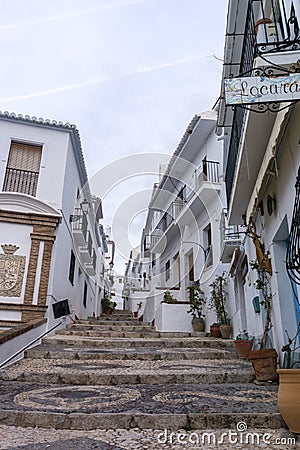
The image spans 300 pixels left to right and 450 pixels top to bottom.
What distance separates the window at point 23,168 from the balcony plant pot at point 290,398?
9289mm

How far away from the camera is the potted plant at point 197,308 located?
34.2 ft

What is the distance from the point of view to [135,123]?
42.9 ft

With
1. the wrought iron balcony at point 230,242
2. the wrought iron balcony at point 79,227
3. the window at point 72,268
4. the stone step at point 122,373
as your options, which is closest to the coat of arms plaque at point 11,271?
the window at point 72,268

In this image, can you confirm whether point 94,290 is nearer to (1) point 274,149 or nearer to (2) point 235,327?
(2) point 235,327

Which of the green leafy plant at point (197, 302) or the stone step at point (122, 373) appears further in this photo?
the green leafy plant at point (197, 302)

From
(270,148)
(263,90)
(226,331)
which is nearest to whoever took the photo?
(263,90)

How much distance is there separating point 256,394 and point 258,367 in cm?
70

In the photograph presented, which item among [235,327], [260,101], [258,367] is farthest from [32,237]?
[260,101]

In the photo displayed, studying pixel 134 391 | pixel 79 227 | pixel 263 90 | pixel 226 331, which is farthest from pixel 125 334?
pixel 263 90

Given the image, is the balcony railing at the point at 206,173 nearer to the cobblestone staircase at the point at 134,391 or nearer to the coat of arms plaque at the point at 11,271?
the coat of arms plaque at the point at 11,271

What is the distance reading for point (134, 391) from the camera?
4.07m

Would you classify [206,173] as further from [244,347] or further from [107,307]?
[107,307]

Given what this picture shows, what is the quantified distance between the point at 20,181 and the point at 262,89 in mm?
8960

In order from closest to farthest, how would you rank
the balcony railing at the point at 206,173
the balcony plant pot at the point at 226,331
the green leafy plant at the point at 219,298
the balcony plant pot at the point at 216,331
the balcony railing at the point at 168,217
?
the balcony plant pot at the point at 226,331, the balcony plant pot at the point at 216,331, the green leafy plant at the point at 219,298, the balcony railing at the point at 206,173, the balcony railing at the point at 168,217
